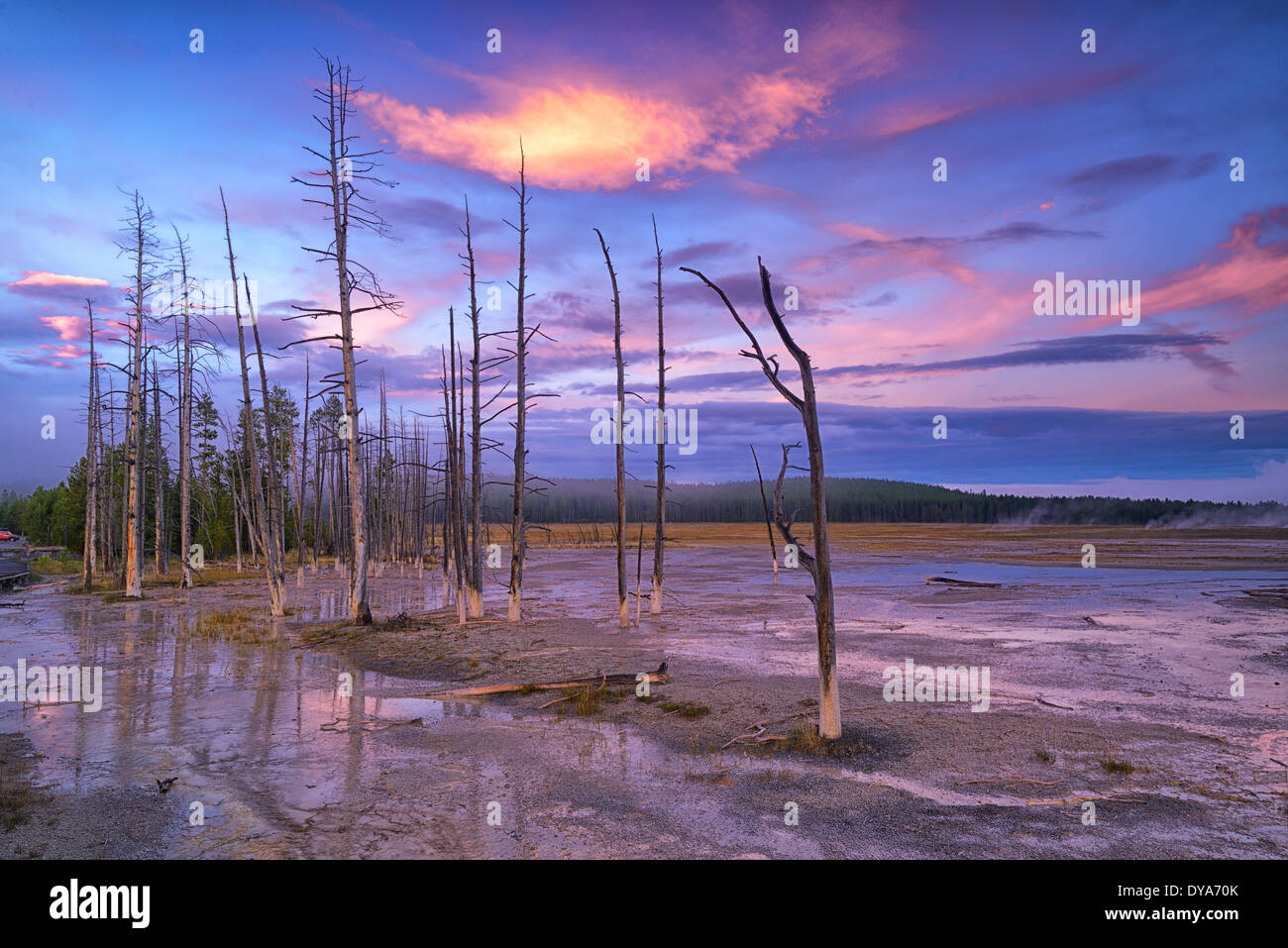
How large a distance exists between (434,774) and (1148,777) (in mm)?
8733

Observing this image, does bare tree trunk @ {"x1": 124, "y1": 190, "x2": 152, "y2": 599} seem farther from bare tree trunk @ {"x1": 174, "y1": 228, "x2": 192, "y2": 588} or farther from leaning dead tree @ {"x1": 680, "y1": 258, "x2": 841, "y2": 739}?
leaning dead tree @ {"x1": 680, "y1": 258, "x2": 841, "y2": 739}

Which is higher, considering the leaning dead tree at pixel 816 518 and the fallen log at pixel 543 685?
the leaning dead tree at pixel 816 518

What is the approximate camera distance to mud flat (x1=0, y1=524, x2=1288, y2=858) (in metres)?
7.09

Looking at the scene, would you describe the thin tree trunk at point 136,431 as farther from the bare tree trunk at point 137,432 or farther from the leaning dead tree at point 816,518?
the leaning dead tree at point 816,518

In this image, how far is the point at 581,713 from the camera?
40.1 ft

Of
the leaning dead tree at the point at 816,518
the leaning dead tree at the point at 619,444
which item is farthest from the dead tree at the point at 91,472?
the leaning dead tree at the point at 816,518

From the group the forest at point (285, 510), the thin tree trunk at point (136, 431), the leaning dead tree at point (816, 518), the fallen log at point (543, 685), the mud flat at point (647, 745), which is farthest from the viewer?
the forest at point (285, 510)

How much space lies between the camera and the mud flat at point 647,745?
709 cm

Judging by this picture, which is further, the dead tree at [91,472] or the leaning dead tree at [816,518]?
the dead tree at [91,472]

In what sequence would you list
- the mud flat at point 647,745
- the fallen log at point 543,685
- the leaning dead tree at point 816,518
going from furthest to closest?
the fallen log at point 543,685, the leaning dead tree at point 816,518, the mud flat at point 647,745

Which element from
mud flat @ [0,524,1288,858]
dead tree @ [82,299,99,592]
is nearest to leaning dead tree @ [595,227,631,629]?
mud flat @ [0,524,1288,858]
